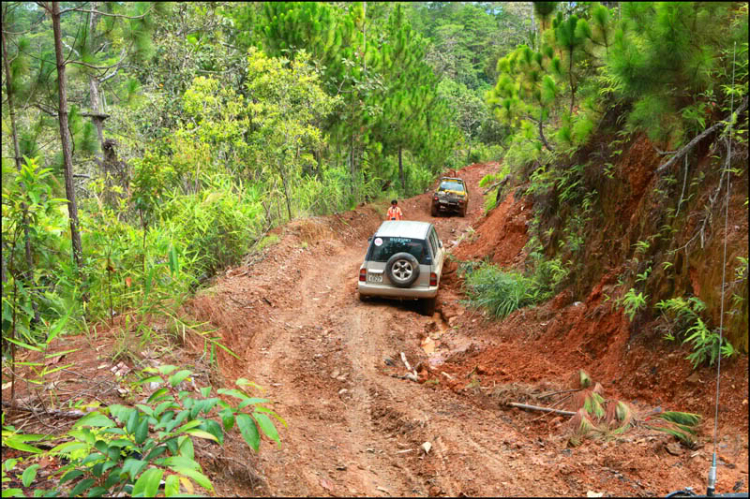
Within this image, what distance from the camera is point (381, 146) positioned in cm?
2334

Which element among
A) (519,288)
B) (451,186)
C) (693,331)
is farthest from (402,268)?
(451,186)

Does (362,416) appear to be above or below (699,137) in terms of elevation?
below

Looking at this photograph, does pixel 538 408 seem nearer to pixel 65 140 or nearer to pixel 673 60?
pixel 673 60

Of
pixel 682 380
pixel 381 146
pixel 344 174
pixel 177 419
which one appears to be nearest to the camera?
pixel 177 419

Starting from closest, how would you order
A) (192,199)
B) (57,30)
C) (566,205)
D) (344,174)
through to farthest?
1. (57,30)
2. (566,205)
3. (192,199)
4. (344,174)

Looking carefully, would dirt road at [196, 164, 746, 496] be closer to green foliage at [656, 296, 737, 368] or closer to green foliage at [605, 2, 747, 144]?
green foliage at [656, 296, 737, 368]

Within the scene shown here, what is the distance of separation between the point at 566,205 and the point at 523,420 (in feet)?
14.3

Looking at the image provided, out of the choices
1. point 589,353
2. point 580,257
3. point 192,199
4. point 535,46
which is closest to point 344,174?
point 192,199

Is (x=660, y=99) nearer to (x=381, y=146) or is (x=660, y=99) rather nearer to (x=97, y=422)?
(x=97, y=422)

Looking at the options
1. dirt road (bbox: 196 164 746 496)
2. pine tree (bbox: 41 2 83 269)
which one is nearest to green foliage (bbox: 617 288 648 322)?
dirt road (bbox: 196 164 746 496)

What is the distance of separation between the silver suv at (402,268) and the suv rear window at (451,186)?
13237 mm

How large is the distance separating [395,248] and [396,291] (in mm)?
790

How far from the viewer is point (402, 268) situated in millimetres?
9914

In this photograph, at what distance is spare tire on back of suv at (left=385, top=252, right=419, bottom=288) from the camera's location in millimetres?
9820
